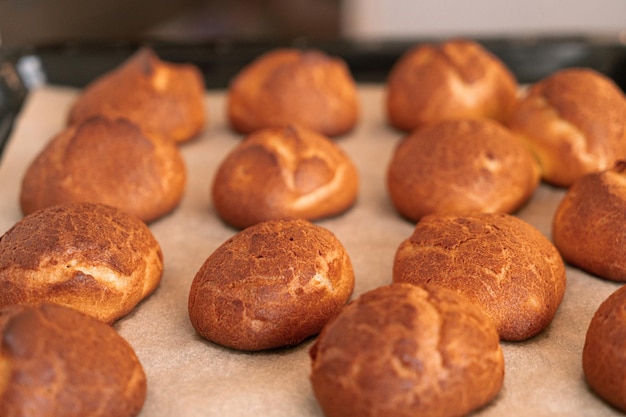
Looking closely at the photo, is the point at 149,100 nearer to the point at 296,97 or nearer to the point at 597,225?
the point at 296,97

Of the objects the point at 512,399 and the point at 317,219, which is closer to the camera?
the point at 512,399

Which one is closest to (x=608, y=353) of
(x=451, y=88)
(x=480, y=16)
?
(x=451, y=88)

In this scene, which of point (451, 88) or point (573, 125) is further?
point (451, 88)

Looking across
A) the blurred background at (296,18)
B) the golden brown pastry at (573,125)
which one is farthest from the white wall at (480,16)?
the golden brown pastry at (573,125)

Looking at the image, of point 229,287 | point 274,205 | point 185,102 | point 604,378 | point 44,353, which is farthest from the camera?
point 185,102

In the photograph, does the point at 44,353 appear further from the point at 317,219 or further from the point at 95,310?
the point at 317,219

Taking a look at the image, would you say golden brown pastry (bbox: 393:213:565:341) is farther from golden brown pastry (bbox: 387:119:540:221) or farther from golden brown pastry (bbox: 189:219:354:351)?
golden brown pastry (bbox: 387:119:540:221)

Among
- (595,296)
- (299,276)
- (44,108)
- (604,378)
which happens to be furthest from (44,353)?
(44,108)
